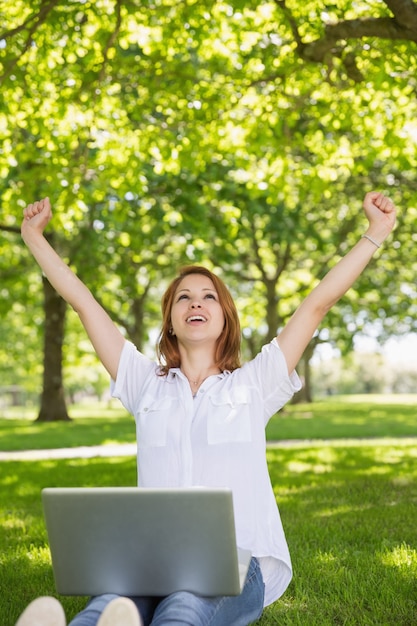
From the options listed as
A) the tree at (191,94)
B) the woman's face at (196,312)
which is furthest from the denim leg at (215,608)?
the tree at (191,94)

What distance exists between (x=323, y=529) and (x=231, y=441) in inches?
119

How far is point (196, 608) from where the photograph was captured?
9.33 feet

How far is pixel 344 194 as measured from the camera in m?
20.9

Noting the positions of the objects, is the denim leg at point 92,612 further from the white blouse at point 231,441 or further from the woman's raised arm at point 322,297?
the woman's raised arm at point 322,297

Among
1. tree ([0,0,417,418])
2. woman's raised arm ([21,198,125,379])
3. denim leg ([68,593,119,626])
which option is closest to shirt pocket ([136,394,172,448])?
woman's raised arm ([21,198,125,379])

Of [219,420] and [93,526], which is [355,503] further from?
[93,526]

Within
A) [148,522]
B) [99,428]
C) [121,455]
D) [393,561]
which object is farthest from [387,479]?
[99,428]

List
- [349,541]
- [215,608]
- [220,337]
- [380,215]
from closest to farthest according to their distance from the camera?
[215,608], [380,215], [220,337], [349,541]

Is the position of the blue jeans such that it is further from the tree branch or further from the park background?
the tree branch

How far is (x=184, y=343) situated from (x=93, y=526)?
109cm

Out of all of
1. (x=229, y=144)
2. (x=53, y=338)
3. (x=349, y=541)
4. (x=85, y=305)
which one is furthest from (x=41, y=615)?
(x=53, y=338)

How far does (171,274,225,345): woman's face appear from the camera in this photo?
12.1 feet

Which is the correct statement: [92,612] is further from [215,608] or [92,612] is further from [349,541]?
[349,541]

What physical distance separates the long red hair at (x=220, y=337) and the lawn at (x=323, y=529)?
1.33 metres
